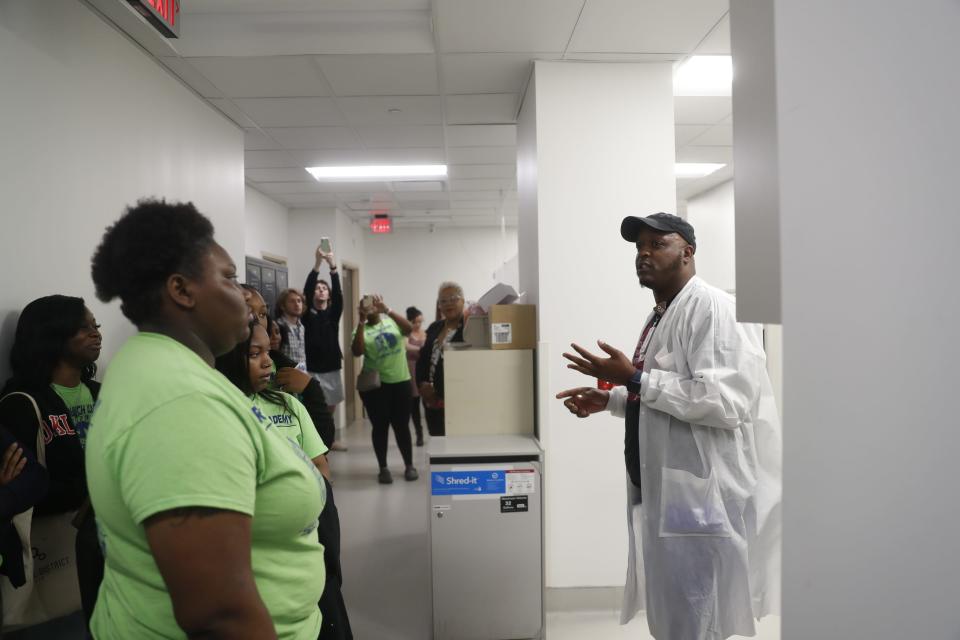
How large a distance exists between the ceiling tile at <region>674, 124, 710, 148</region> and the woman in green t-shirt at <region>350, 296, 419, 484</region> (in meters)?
2.52

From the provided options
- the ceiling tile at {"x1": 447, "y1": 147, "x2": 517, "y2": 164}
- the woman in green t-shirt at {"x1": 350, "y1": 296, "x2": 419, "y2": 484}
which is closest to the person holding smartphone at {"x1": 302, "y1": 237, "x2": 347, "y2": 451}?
the woman in green t-shirt at {"x1": 350, "y1": 296, "x2": 419, "y2": 484}

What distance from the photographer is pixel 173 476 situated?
0.70 meters

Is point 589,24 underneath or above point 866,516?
above

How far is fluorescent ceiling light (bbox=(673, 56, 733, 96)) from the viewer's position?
3006mm

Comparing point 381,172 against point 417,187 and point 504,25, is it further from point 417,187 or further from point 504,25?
point 504,25

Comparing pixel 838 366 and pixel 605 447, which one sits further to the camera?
pixel 605 447

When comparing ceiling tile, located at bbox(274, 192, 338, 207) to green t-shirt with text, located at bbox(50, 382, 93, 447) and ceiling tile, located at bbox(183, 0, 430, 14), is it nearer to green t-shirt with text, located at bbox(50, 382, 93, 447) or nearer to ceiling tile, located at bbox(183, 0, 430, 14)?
ceiling tile, located at bbox(183, 0, 430, 14)

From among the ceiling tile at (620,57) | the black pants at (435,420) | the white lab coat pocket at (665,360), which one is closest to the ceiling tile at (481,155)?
the ceiling tile at (620,57)

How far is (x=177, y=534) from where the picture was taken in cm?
70

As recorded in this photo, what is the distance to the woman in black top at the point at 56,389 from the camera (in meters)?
1.79

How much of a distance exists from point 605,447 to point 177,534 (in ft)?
7.88

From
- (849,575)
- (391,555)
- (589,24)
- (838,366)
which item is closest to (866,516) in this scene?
(849,575)

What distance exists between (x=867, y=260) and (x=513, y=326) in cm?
213

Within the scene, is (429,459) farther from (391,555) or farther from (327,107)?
(327,107)
